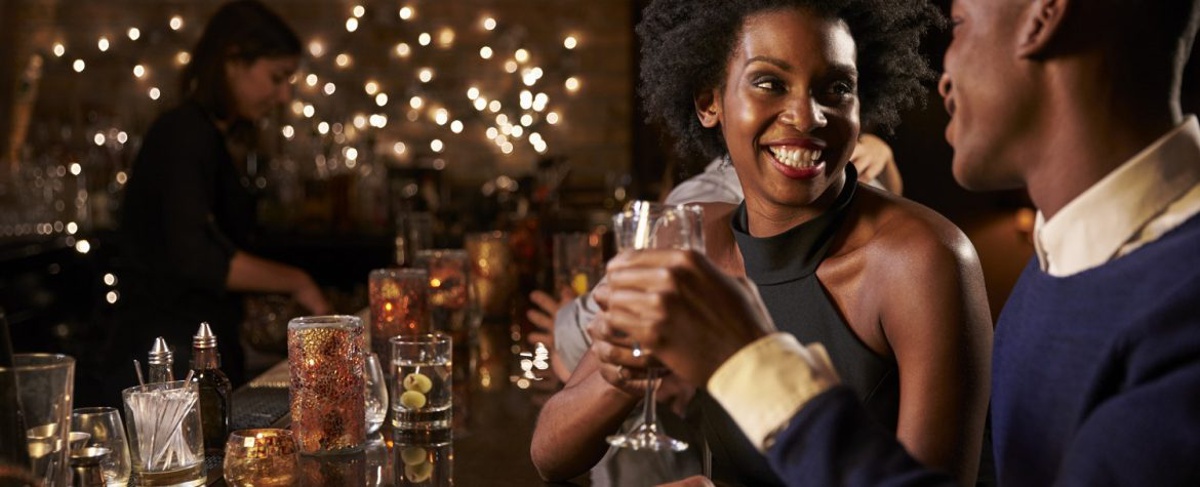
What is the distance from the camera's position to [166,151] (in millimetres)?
3537

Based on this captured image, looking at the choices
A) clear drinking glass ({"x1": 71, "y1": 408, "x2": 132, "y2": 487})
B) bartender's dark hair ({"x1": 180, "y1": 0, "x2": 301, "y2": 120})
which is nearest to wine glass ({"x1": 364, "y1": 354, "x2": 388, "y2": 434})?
clear drinking glass ({"x1": 71, "y1": 408, "x2": 132, "y2": 487})

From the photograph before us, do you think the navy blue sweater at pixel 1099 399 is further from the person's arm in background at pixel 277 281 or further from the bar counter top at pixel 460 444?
the person's arm in background at pixel 277 281

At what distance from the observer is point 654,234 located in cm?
117

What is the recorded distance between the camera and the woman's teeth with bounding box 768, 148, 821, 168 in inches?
61.4

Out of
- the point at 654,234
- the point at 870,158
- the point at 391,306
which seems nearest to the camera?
the point at 654,234

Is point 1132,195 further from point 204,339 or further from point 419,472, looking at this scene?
point 204,339

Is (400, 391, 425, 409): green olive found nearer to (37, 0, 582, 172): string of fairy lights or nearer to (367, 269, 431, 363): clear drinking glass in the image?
(367, 269, 431, 363): clear drinking glass

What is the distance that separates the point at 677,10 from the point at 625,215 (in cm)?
68

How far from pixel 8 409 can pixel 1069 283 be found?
0.87m

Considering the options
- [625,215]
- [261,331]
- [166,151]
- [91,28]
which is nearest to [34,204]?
[91,28]

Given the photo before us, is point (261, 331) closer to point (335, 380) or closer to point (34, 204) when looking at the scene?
point (335, 380)

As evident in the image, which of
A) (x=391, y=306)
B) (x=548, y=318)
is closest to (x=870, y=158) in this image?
(x=548, y=318)

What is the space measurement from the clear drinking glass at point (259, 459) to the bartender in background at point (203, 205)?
2.02 m

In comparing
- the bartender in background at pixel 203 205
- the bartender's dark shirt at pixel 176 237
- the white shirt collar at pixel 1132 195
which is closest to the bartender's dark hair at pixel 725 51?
the white shirt collar at pixel 1132 195
